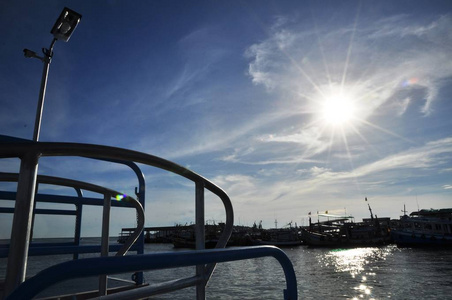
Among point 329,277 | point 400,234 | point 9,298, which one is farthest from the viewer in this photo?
point 400,234

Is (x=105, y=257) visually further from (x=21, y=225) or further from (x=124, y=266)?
(x=21, y=225)

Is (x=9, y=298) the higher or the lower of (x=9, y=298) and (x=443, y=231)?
the higher

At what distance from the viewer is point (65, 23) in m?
3.95

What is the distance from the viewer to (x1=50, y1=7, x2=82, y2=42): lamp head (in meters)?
3.91

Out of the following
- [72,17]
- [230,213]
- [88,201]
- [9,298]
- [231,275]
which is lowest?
[231,275]

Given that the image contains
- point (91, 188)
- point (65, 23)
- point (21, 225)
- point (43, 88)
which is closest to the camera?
point (21, 225)

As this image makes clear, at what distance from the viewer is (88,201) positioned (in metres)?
3.18

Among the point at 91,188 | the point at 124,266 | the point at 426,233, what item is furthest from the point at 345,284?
the point at 426,233

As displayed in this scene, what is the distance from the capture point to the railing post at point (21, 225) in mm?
1079

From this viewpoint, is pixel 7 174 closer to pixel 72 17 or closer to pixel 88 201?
pixel 88 201

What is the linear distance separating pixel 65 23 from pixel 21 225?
3903mm

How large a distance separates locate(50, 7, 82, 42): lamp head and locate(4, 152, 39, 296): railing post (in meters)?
3.67

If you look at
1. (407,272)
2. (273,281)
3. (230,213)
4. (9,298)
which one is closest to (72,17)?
(230,213)

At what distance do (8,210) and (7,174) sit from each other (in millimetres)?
1907
